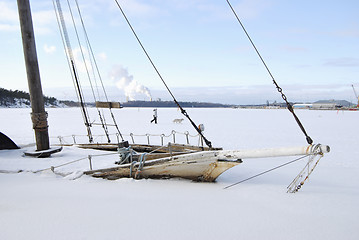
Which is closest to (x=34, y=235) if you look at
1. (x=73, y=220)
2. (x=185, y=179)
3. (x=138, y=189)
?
(x=73, y=220)

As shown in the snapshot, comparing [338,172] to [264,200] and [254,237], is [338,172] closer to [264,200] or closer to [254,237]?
[264,200]

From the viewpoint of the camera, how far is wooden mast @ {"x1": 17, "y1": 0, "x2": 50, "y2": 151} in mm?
6027

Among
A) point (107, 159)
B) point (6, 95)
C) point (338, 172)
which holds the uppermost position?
point (6, 95)

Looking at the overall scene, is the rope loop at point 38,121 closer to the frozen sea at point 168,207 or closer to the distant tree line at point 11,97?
the frozen sea at point 168,207

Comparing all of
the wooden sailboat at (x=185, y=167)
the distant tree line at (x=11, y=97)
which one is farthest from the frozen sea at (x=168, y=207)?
the distant tree line at (x=11, y=97)

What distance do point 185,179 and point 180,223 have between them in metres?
2.02

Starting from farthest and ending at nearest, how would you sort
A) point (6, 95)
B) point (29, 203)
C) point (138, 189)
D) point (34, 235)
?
1. point (6, 95)
2. point (138, 189)
3. point (29, 203)
4. point (34, 235)

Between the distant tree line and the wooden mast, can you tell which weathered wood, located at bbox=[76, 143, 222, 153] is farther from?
the distant tree line

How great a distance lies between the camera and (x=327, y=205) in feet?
12.4

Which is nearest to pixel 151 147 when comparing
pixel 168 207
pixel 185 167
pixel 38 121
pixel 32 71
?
pixel 185 167

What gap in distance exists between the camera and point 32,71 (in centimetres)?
607

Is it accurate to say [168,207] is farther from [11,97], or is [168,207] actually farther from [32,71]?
[11,97]

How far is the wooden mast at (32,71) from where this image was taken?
19.8 ft

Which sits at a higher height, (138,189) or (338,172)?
(138,189)
